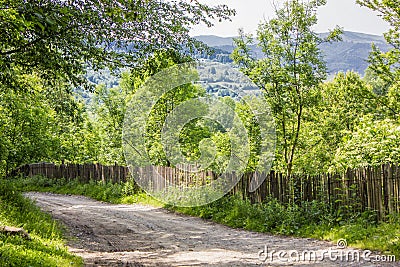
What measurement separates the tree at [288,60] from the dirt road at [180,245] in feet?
18.8

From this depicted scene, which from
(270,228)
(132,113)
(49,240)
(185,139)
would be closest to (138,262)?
(49,240)

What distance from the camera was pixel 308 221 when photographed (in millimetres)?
12234

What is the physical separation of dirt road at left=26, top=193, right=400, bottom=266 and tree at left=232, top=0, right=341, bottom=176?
572 centimetres

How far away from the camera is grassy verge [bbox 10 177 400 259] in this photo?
938 cm

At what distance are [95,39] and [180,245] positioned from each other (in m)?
5.48

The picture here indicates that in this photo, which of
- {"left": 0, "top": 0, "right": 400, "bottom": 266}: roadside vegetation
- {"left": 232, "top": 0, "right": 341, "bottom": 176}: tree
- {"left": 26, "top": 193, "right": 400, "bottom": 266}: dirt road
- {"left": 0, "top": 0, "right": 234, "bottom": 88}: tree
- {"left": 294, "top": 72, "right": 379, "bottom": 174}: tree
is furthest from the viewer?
{"left": 294, "top": 72, "right": 379, "bottom": 174}: tree

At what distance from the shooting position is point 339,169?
520 inches

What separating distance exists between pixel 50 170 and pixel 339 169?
2480 centimetres

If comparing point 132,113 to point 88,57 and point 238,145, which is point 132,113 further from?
point 88,57

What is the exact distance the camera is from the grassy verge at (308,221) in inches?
369

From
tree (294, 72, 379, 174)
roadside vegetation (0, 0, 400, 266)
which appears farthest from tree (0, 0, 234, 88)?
tree (294, 72, 379, 174)

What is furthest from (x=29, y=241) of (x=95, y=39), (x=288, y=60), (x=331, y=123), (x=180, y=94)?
(x=331, y=123)

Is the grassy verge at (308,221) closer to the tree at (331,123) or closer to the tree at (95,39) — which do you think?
the tree at (95,39)

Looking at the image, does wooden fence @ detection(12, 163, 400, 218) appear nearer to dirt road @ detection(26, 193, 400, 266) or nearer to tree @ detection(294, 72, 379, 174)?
dirt road @ detection(26, 193, 400, 266)
